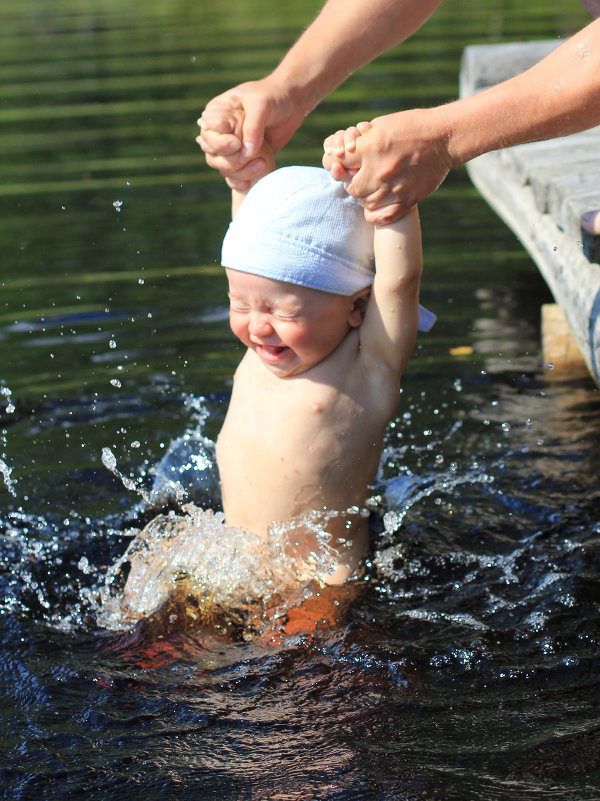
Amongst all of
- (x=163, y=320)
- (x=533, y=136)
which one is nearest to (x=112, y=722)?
(x=533, y=136)

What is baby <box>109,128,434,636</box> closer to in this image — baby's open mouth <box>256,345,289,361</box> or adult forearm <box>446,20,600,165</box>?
baby's open mouth <box>256,345,289,361</box>

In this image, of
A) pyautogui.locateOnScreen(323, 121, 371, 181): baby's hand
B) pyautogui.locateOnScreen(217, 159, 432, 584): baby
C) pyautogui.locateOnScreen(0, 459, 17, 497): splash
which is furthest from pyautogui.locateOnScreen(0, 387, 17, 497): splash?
pyautogui.locateOnScreen(323, 121, 371, 181): baby's hand

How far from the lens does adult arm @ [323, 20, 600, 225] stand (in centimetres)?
285

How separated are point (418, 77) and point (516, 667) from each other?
32.1 ft

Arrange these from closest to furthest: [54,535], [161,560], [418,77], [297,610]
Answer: [297,610], [161,560], [54,535], [418,77]

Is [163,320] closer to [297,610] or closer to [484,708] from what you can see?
[297,610]

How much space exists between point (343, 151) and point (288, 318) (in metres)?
0.65

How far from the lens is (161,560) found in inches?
151

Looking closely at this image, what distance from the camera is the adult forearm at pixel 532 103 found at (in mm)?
2891

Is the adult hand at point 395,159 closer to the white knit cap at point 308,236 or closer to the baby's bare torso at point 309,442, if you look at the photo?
the white knit cap at point 308,236

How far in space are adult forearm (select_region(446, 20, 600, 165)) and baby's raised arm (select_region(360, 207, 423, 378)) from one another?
0.89 feet

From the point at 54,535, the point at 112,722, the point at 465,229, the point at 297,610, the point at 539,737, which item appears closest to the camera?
the point at 539,737

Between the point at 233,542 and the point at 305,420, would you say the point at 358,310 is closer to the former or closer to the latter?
the point at 305,420

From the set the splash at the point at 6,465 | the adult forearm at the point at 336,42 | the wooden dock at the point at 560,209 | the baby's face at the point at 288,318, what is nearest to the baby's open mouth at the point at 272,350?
the baby's face at the point at 288,318
